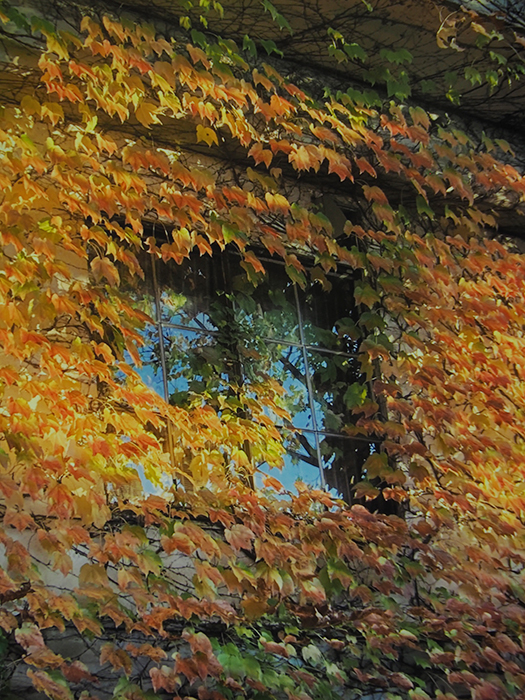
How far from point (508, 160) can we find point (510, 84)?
0.50 meters

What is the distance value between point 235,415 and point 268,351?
1.59 feet

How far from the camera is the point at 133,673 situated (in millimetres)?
3699

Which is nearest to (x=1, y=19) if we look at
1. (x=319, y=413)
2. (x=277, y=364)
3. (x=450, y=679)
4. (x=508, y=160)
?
(x=277, y=364)

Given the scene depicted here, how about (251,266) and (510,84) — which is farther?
(510,84)

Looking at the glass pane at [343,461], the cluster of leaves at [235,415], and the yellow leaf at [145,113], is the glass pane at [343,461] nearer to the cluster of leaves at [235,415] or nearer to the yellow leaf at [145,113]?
the cluster of leaves at [235,415]

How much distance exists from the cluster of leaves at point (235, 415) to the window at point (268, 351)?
4.7 inches

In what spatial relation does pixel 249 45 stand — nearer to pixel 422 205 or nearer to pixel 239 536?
pixel 422 205

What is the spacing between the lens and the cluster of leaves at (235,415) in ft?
12.2

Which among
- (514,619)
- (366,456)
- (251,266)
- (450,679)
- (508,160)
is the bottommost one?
(450,679)

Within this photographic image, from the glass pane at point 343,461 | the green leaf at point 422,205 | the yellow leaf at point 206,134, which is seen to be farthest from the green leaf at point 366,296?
the yellow leaf at point 206,134

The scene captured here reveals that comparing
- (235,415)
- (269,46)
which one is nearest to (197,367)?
(235,415)

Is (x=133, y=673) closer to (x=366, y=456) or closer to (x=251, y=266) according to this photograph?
(x=366, y=456)

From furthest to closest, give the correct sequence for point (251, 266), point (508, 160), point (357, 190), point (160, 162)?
point (508, 160) → point (357, 190) → point (251, 266) → point (160, 162)

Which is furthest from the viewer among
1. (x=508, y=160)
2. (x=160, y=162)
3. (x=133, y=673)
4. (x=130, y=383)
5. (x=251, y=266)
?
(x=508, y=160)
